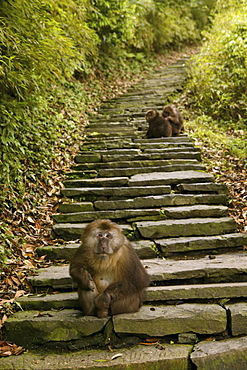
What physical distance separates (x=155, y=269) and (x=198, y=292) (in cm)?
54

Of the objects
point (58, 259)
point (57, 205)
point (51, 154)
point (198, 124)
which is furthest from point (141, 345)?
point (198, 124)

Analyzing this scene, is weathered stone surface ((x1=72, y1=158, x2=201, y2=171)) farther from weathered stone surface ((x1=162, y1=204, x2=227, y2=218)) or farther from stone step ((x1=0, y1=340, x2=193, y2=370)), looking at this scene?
stone step ((x1=0, y1=340, x2=193, y2=370))

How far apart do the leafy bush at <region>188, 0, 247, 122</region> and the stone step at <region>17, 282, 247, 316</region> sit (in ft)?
18.5

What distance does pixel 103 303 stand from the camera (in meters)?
3.12

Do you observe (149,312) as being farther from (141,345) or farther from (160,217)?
(160,217)

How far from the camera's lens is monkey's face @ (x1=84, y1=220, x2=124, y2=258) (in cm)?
305

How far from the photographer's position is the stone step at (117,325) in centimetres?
316

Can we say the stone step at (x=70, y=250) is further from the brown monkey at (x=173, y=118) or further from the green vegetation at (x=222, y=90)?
the green vegetation at (x=222, y=90)

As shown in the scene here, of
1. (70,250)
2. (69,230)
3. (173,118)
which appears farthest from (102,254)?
(173,118)

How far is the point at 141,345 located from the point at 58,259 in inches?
60.9

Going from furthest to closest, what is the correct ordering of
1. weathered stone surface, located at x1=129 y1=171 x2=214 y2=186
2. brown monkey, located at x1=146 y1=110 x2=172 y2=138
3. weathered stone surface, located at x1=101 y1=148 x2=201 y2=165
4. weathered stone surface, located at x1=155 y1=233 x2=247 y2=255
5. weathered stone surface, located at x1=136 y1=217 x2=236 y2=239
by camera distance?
brown monkey, located at x1=146 y1=110 x2=172 y2=138
weathered stone surface, located at x1=101 y1=148 x2=201 y2=165
weathered stone surface, located at x1=129 y1=171 x2=214 y2=186
weathered stone surface, located at x1=136 y1=217 x2=236 y2=239
weathered stone surface, located at x1=155 y1=233 x2=247 y2=255

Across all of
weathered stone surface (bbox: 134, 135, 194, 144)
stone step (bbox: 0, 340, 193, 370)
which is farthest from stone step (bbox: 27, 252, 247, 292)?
weathered stone surface (bbox: 134, 135, 194, 144)

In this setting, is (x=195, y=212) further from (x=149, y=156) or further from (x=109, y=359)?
(x=109, y=359)

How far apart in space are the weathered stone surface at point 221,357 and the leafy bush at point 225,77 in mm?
6219
